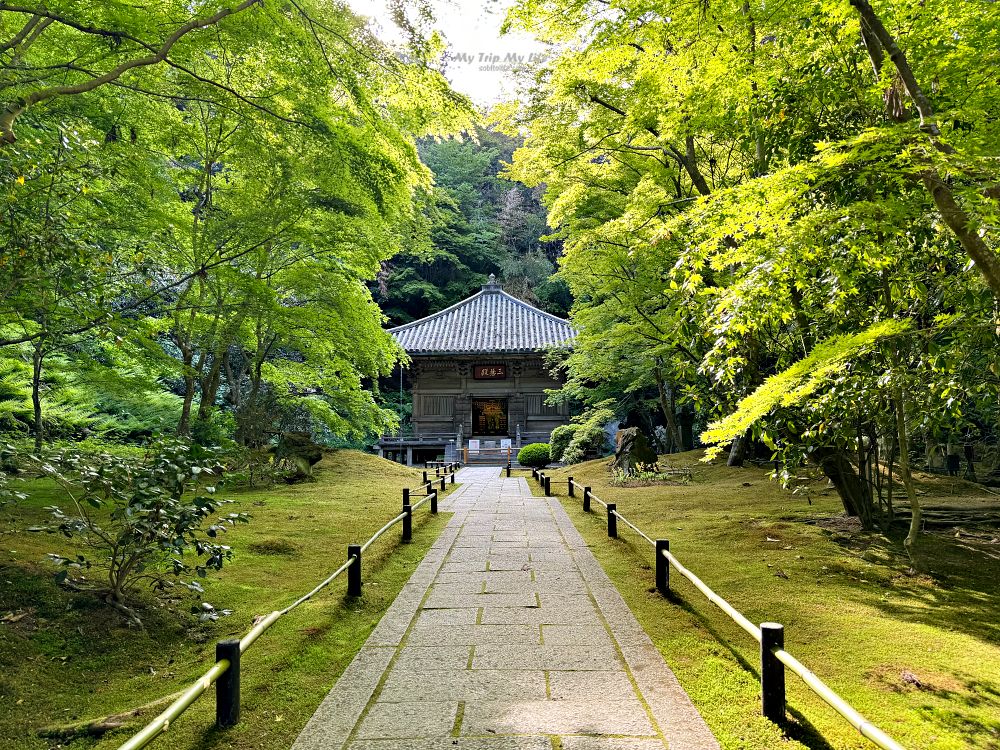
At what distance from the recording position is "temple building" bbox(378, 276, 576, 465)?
25.2 meters

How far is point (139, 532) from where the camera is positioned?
4.16 metres

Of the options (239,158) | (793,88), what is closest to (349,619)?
(793,88)

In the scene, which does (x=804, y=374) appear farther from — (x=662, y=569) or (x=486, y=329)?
(x=486, y=329)

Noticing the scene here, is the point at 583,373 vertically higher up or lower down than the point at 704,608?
higher up

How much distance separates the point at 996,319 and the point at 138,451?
9089 mm

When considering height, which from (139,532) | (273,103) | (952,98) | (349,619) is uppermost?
(273,103)

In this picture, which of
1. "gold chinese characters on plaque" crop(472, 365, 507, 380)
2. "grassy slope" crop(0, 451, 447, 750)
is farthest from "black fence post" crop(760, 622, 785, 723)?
"gold chinese characters on plaque" crop(472, 365, 507, 380)

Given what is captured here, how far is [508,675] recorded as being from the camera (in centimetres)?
371

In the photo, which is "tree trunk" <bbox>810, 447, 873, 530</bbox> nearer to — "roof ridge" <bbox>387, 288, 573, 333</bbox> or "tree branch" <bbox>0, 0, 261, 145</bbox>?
"tree branch" <bbox>0, 0, 261, 145</bbox>

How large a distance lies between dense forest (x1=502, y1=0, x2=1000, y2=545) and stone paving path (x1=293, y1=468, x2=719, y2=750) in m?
1.81

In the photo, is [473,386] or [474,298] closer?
[473,386]

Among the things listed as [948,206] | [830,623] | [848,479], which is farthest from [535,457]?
[948,206]

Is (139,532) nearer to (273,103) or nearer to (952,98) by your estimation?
(273,103)

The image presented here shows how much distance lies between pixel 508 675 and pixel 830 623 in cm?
260
